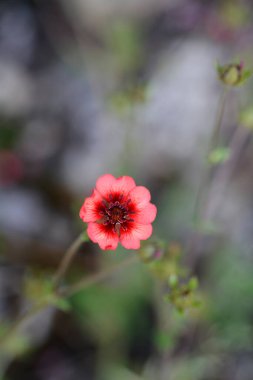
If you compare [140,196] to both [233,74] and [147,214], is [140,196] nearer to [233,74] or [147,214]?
[147,214]

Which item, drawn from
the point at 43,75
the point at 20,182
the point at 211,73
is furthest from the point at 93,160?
the point at 211,73

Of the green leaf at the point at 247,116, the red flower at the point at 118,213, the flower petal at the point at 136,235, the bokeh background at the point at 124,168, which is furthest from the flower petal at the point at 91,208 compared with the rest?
the green leaf at the point at 247,116

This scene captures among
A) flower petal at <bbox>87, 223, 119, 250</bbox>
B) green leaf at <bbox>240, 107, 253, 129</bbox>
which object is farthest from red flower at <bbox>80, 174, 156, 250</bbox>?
green leaf at <bbox>240, 107, 253, 129</bbox>

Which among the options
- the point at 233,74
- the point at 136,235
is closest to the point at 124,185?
the point at 136,235

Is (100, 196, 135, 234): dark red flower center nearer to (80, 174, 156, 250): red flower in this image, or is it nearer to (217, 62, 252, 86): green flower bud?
(80, 174, 156, 250): red flower

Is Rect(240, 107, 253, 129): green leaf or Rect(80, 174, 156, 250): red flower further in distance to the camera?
Rect(240, 107, 253, 129): green leaf
